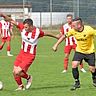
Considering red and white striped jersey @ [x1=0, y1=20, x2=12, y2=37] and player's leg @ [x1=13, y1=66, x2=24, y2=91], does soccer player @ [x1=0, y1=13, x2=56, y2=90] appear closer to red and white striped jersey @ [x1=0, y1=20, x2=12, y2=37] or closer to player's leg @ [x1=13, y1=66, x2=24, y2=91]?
player's leg @ [x1=13, y1=66, x2=24, y2=91]

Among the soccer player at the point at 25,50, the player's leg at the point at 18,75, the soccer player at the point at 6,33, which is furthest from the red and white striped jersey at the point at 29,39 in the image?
the soccer player at the point at 6,33

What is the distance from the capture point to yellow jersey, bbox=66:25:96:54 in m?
12.8

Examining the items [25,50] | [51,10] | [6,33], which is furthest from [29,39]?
[51,10]

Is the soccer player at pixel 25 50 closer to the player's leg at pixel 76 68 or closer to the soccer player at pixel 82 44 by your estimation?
the soccer player at pixel 82 44

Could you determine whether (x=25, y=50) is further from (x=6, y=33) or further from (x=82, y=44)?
(x=6, y=33)

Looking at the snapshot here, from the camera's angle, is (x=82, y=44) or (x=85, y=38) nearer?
(x=85, y=38)

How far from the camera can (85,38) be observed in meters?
12.8

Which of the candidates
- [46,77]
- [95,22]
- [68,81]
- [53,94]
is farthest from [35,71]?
[95,22]

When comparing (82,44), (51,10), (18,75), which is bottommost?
(51,10)

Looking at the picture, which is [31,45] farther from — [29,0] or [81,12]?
[29,0]

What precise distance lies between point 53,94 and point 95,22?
45074mm

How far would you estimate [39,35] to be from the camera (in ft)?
42.7

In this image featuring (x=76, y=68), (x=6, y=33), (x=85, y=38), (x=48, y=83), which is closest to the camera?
(x=85, y=38)

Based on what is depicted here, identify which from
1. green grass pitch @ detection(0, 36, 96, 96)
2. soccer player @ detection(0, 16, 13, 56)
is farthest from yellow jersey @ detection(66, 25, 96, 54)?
soccer player @ detection(0, 16, 13, 56)
